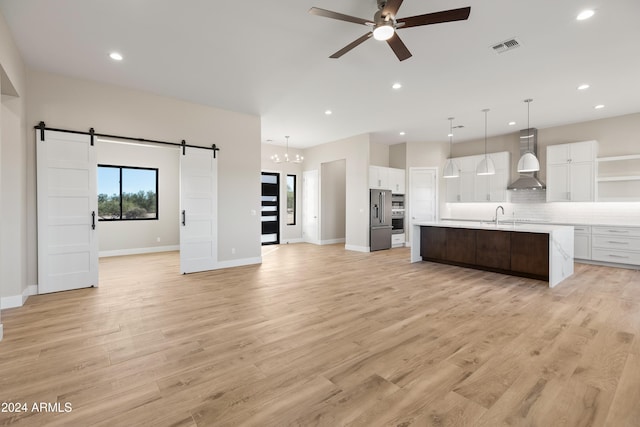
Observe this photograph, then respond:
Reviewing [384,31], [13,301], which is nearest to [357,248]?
[384,31]

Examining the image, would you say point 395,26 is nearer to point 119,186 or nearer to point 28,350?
point 28,350

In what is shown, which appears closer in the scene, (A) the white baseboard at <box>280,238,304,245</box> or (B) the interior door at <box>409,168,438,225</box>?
(B) the interior door at <box>409,168,438,225</box>

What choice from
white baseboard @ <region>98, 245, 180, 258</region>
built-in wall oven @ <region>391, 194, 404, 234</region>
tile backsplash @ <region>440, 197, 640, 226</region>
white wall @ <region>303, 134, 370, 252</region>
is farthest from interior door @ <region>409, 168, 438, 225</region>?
white baseboard @ <region>98, 245, 180, 258</region>

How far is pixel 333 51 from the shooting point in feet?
12.5

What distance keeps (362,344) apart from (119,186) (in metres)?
7.81

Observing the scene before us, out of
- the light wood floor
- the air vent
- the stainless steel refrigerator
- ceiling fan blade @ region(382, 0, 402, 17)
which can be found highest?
the air vent

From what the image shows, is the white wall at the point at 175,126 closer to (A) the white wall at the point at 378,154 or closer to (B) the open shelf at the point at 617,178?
(A) the white wall at the point at 378,154

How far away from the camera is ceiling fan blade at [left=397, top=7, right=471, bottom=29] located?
2498mm

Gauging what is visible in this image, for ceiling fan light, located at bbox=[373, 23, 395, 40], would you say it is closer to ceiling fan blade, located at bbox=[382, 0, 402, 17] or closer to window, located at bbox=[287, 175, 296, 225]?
ceiling fan blade, located at bbox=[382, 0, 402, 17]

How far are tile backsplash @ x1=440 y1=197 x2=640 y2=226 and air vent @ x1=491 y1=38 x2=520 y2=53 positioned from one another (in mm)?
4834

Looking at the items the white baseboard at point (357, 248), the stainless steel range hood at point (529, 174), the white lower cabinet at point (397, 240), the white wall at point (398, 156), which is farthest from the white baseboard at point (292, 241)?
the stainless steel range hood at point (529, 174)

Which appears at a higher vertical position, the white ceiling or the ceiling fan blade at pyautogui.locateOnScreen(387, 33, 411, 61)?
the white ceiling

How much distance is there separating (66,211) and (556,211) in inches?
396

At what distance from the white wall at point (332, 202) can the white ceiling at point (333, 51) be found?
3.73m
